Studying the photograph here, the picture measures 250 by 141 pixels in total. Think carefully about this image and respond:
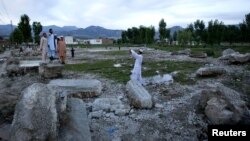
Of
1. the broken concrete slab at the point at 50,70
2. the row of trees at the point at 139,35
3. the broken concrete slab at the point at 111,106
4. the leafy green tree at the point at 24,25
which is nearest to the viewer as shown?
the broken concrete slab at the point at 111,106

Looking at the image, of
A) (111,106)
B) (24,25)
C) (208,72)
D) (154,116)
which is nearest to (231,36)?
(24,25)

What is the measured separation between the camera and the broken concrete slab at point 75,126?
5.42m

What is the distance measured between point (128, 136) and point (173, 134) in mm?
1070

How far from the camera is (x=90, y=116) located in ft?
24.5

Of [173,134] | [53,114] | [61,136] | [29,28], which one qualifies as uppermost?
[29,28]

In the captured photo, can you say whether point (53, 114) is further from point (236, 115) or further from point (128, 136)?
point (236, 115)

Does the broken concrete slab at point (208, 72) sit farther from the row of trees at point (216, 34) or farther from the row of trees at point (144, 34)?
the row of trees at point (144, 34)

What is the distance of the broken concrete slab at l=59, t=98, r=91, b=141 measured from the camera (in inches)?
213

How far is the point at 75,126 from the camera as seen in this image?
5.78 m

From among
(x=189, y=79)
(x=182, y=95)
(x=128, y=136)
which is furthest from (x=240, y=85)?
(x=128, y=136)

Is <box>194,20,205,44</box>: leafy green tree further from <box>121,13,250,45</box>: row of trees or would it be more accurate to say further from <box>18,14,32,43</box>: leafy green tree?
<box>18,14,32,43</box>: leafy green tree

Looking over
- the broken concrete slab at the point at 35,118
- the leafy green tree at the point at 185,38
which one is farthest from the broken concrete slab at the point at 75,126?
the leafy green tree at the point at 185,38

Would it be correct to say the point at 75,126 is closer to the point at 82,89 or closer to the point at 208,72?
the point at 82,89

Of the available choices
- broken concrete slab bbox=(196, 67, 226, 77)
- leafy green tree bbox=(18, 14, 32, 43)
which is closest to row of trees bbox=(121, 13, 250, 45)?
leafy green tree bbox=(18, 14, 32, 43)
